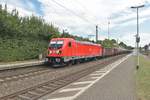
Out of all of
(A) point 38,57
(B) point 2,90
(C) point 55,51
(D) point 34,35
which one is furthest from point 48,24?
(B) point 2,90

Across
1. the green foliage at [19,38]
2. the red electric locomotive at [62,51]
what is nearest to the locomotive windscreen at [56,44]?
the red electric locomotive at [62,51]

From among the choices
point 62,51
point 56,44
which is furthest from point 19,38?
point 62,51

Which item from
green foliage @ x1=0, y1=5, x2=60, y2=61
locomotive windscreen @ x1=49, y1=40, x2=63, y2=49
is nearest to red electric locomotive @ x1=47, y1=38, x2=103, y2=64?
locomotive windscreen @ x1=49, y1=40, x2=63, y2=49

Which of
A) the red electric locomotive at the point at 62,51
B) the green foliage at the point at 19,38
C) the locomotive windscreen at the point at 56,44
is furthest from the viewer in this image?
the green foliage at the point at 19,38

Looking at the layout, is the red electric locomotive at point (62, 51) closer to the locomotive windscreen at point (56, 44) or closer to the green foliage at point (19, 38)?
the locomotive windscreen at point (56, 44)

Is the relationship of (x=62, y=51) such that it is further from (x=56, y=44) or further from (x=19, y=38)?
(x=19, y=38)

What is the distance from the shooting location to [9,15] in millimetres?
44438

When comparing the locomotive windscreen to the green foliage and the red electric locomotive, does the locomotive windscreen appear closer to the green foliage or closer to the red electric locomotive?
the red electric locomotive

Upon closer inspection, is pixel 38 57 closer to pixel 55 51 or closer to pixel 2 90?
pixel 55 51

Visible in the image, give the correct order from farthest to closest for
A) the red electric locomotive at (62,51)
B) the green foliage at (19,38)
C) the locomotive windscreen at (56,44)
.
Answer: the green foliage at (19,38) < the locomotive windscreen at (56,44) < the red electric locomotive at (62,51)

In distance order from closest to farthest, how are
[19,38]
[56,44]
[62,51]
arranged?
[62,51] → [56,44] → [19,38]

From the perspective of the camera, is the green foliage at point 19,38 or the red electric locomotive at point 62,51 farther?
the green foliage at point 19,38

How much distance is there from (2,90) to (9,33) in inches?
1131

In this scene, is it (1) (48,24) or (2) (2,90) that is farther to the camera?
(1) (48,24)
